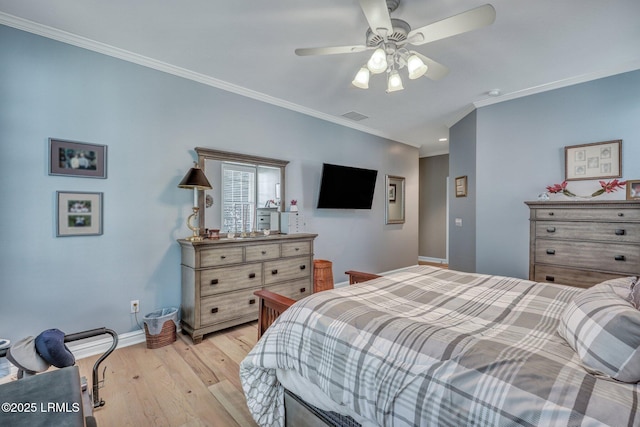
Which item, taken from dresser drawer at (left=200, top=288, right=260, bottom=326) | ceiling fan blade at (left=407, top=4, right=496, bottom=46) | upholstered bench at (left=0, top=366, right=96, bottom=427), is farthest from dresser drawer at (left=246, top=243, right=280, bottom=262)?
ceiling fan blade at (left=407, top=4, right=496, bottom=46)

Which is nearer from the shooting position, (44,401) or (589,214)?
(44,401)

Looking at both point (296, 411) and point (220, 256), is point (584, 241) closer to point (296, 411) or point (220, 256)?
point (296, 411)

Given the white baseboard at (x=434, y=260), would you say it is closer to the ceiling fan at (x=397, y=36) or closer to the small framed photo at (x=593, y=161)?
the small framed photo at (x=593, y=161)

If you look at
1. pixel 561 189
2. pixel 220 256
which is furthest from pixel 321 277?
pixel 561 189

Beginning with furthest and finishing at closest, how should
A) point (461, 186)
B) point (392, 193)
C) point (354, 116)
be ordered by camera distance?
point (392, 193) → point (354, 116) → point (461, 186)

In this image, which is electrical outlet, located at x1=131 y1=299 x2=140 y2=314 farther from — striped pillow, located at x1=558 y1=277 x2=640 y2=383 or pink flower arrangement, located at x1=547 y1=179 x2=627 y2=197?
pink flower arrangement, located at x1=547 y1=179 x2=627 y2=197

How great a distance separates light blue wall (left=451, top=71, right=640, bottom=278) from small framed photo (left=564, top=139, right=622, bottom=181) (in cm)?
5

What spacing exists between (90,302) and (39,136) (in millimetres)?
1458

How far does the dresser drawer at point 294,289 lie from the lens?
3.31 m

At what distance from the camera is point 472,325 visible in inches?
48.5

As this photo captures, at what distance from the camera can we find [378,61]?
190 centimetres

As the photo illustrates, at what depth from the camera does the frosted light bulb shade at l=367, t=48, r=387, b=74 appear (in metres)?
1.88

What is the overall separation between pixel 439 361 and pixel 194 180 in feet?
8.45

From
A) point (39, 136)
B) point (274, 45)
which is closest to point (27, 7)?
point (39, 136)
